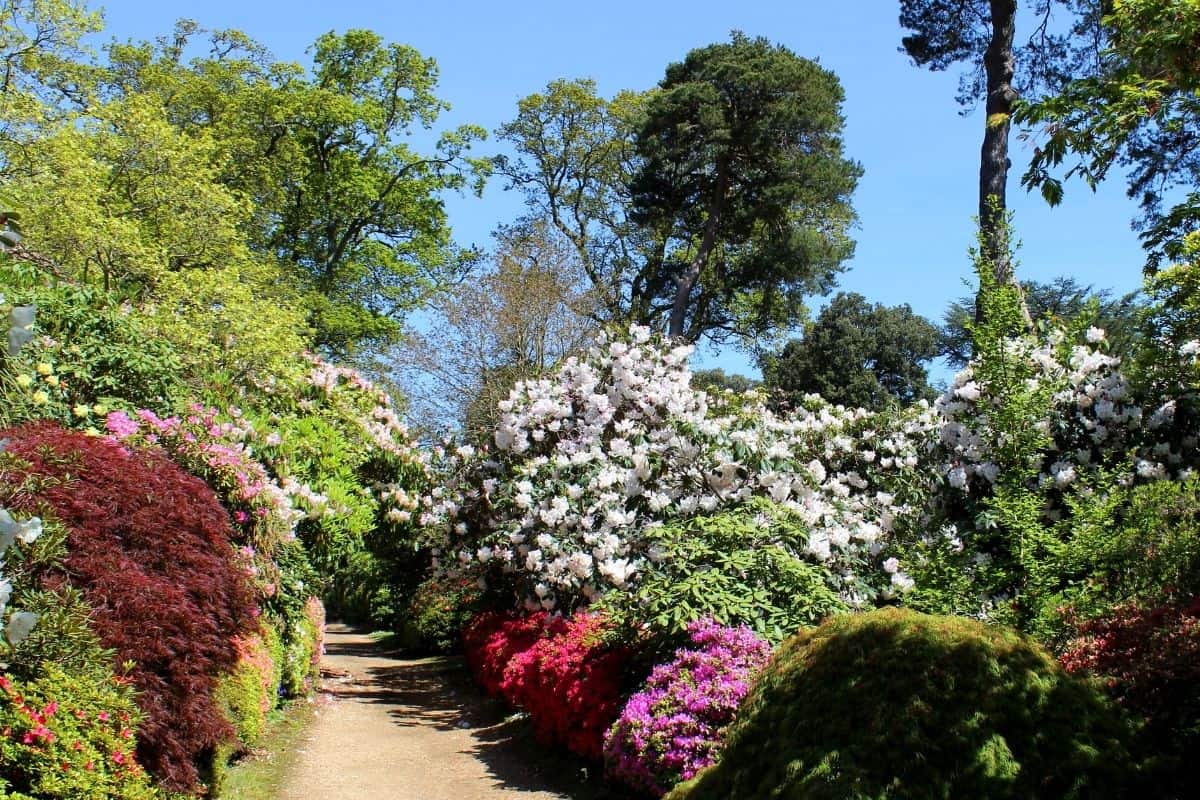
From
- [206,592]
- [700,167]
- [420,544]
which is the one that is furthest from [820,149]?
[206,592]

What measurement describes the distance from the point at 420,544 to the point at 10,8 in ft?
47.1

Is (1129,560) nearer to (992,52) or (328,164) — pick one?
(992,52)

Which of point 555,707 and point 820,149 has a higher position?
point 820,149

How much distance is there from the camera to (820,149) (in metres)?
25.9

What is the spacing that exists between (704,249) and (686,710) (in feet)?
72.9

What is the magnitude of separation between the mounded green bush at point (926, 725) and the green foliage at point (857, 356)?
28030mm

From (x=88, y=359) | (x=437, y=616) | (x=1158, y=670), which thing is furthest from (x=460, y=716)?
(x=1158, y=670)

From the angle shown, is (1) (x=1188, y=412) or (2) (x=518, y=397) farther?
(2) (x=518, y=397)

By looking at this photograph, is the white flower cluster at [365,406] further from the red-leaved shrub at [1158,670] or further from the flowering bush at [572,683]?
the red-leaved shrub at [1158,670]

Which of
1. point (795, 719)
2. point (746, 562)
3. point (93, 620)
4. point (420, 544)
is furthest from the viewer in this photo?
point (420, 544)

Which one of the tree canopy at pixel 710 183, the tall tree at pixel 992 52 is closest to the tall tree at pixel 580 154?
the tree canopy at pixel 710 183

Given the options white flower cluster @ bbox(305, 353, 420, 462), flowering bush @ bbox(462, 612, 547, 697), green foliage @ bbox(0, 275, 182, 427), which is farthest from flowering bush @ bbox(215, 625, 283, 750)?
white flower cluster @ bbox(305, 353, 420, 462)

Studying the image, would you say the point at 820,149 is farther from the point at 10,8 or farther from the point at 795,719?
the point at 795,719

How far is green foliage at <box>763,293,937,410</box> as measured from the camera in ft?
107
